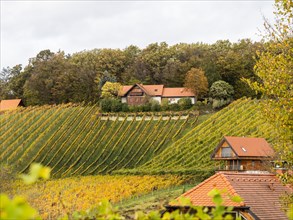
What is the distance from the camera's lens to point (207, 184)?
19656 mm

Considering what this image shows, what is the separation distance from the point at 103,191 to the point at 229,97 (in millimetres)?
32278

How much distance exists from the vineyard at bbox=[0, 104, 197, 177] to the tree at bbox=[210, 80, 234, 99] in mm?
7172

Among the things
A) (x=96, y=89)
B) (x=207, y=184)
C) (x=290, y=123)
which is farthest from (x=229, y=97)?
(x=290, y=123)

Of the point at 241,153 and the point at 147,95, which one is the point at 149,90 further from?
the point at 241,153

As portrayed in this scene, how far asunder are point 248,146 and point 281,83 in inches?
1167

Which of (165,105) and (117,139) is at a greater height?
(165,105)

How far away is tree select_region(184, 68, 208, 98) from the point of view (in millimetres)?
67562

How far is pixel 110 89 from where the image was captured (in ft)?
231

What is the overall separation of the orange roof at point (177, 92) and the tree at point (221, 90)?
2718mm

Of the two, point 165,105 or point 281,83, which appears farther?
point 165,105

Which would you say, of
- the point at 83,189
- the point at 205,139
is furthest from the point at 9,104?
the point at 83,189

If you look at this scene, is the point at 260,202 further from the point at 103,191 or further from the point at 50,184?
the point at 50,184

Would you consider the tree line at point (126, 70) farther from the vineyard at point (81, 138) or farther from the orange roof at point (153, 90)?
the vineyard at point (81, 138)

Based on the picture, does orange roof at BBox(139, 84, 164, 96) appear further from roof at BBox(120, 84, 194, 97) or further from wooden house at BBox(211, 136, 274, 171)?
wooden house at BBox(211, 136, 274, 171)
